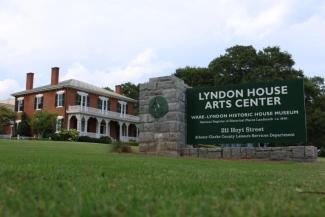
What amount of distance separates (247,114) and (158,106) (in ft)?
12.9

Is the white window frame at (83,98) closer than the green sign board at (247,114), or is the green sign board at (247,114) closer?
the green sign board at (247,114)

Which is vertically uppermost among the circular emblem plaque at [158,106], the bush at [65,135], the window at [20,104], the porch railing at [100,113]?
A: the window at [20,104]

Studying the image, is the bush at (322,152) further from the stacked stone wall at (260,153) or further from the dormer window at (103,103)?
the stacked stone wall at (260,153)

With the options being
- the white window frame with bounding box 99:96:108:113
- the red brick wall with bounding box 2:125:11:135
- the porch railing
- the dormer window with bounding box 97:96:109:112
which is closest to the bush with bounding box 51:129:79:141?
the porch railing

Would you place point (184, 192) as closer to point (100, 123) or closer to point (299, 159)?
point (299, 159)

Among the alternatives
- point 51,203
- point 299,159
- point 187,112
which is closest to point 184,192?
point 51,203

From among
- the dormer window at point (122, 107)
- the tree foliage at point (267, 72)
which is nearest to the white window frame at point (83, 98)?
the dormer window at point (122, 107)

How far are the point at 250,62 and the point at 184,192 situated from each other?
40.2 metres

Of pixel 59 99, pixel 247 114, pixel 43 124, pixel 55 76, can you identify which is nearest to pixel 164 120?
pixel 247 114

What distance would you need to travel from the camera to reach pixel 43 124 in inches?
1463

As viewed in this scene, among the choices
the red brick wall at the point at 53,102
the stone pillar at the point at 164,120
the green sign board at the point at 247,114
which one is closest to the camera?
the green sign board at the point at 247,114

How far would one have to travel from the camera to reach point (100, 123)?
153ft

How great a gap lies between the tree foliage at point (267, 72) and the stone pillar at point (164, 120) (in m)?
24.2

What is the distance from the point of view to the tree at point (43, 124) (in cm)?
3719
